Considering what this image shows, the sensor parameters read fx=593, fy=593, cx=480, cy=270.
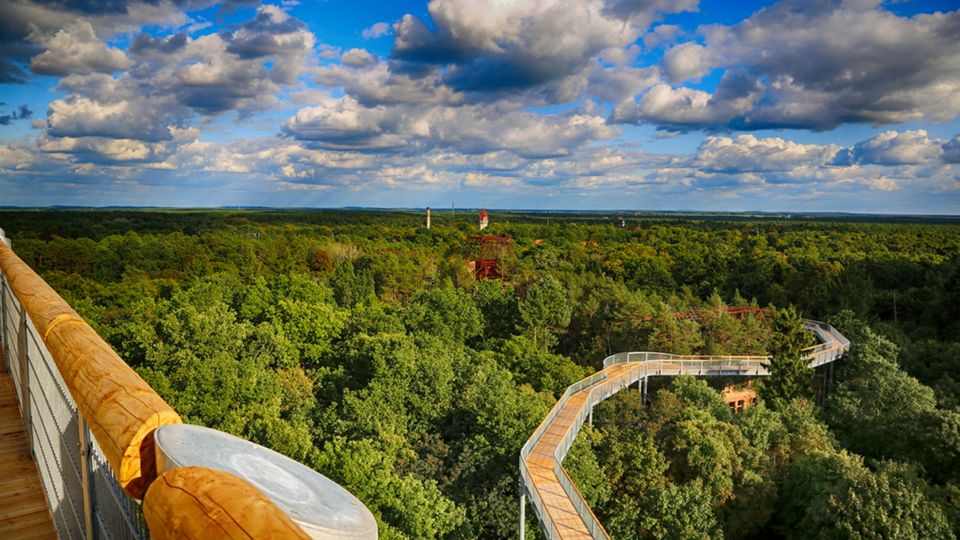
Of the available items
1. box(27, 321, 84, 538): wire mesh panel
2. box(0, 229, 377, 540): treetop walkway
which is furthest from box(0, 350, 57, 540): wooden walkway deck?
box(27, 321, 84, 538): wire mesh panel

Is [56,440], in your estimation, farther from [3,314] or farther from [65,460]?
[3,314]

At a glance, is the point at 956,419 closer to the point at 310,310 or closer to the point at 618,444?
the point at 618,444

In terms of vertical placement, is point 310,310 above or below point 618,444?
above

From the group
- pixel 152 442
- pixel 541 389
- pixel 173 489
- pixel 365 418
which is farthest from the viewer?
pixel 541 389

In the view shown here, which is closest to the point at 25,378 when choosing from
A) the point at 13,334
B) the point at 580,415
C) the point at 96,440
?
the point at 13,334

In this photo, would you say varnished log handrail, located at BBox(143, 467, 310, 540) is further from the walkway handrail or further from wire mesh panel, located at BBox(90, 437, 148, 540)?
wire mesh panel, located at BBox(90, 437, 148, 540)

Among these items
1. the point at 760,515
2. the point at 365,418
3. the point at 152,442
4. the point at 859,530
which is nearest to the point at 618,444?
the point at 760,515
